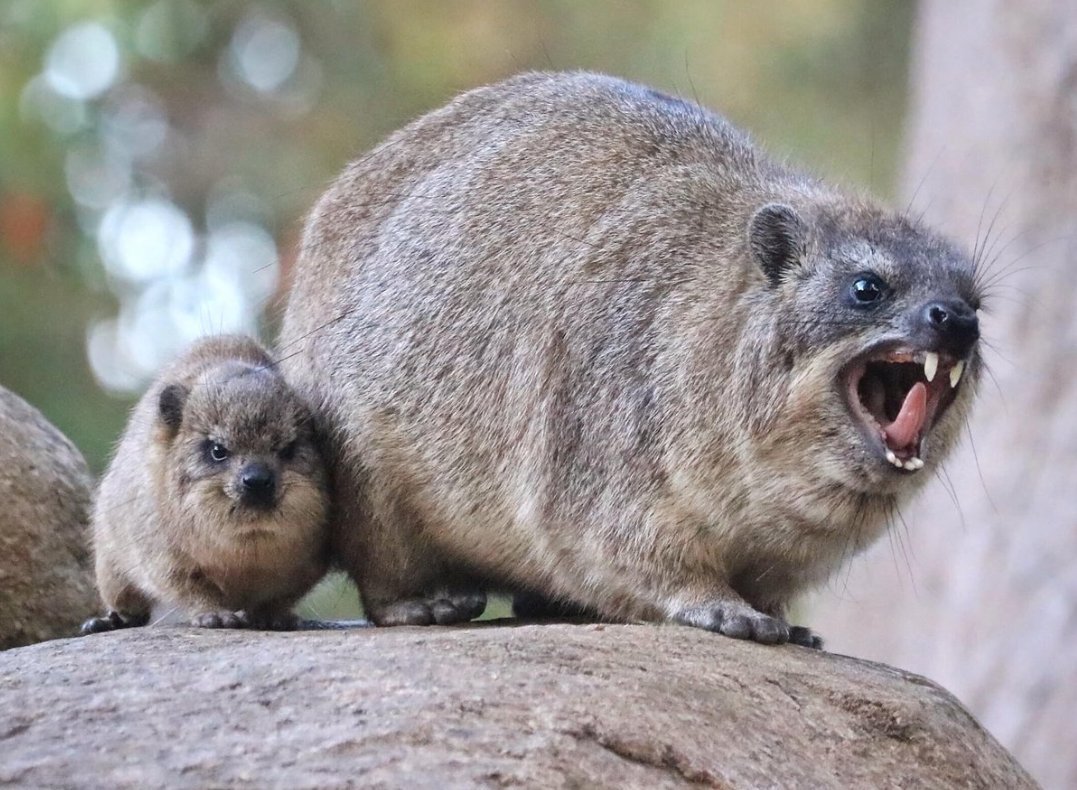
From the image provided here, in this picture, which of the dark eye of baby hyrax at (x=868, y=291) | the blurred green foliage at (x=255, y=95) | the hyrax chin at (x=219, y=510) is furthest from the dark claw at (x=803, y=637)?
the blurred green foliage at (x=255, y=95)

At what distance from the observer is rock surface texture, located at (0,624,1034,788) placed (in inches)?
204

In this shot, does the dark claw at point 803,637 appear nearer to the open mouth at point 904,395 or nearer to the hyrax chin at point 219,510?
the open mouth at point 904,395

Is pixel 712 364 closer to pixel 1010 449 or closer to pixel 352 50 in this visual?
pixel 1010 449

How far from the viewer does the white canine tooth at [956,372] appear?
657 cm

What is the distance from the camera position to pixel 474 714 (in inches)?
217

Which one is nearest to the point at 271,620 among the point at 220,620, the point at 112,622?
the point at 220,620

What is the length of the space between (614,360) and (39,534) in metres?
3.11

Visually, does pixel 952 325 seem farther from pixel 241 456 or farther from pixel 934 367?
pixel 241 456

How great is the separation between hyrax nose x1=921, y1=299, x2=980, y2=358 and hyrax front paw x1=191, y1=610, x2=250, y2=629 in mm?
3296

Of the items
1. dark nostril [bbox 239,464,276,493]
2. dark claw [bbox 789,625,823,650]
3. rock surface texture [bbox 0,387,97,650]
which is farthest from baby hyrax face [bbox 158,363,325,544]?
dark claw [bbox 789,625,823,650]

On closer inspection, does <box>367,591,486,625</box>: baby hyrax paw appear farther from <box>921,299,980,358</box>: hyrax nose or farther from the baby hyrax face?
<box>921,299,980,358</box>: hyrax nose

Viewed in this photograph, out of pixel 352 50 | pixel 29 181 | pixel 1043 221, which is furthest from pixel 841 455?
pixel 352 50

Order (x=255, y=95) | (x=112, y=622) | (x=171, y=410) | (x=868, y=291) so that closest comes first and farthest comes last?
(x=868, y=291) < (x=171, y=410) < (x=112, y=622) < (x=255, y=95)

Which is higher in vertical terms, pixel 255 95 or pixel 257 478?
pixel 255 95
